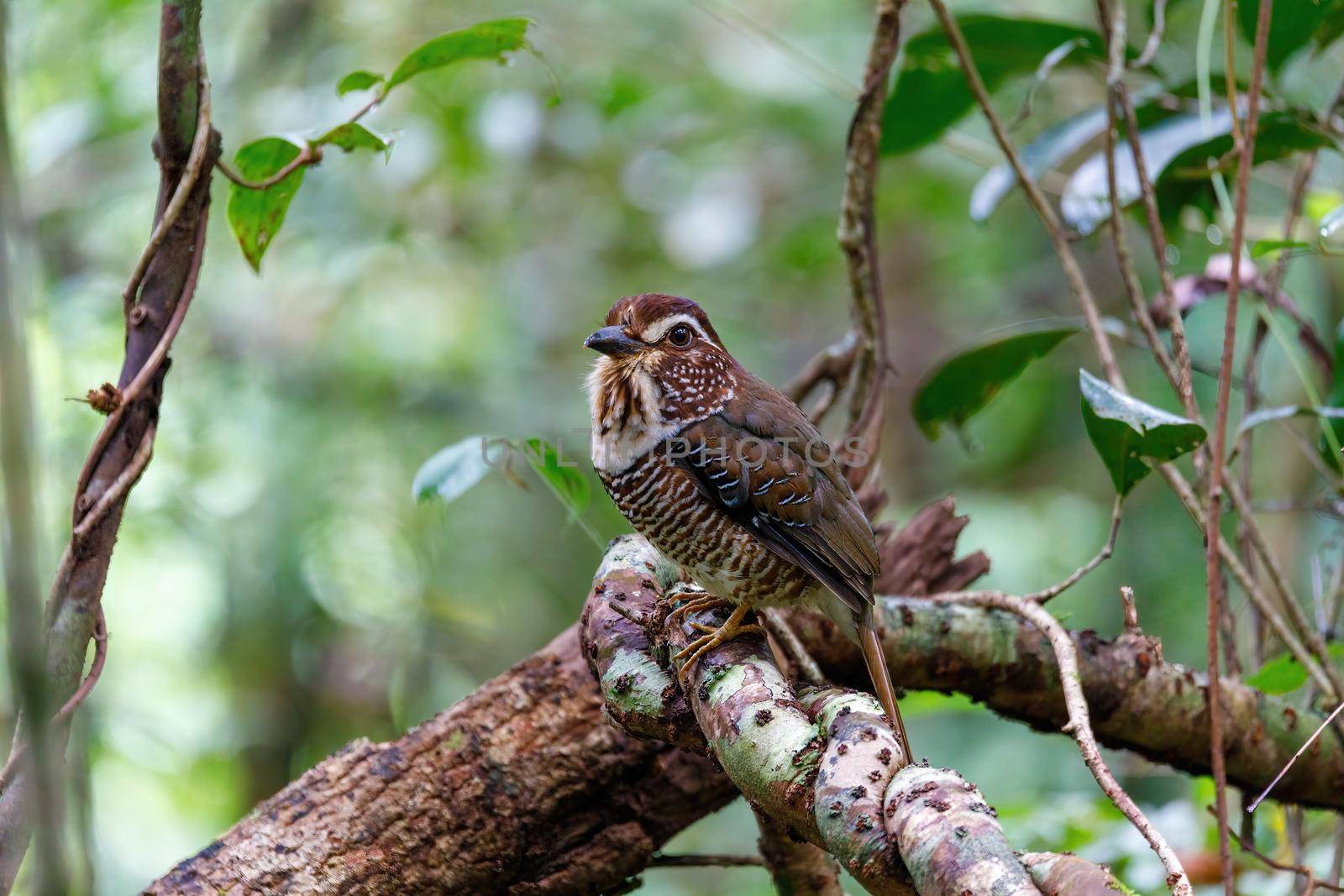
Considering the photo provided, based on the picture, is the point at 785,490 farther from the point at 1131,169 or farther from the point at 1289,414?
the point at 1131,169

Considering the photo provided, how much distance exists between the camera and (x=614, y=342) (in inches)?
111

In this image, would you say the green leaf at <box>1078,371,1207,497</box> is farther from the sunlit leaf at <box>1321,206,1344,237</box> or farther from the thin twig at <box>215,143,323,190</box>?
the thin twig at <box>215,143,323,190</box>

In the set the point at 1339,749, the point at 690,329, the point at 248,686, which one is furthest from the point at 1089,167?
the point at 248,686

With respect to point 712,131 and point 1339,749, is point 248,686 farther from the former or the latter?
point 1339,749

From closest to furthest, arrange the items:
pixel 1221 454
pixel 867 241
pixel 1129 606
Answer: pixel 1221 454 → pixel 1129 606 → pixel 867 241

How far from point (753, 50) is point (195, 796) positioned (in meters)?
5.13

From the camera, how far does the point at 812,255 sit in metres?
6.45

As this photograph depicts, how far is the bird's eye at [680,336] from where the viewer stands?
289 centimetres

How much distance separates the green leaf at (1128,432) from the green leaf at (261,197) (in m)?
1.75

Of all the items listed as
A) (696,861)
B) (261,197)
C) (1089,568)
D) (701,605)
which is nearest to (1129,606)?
(1089,568)

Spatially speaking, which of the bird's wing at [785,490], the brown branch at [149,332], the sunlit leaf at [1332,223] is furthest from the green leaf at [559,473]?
the sunlit leaf at [1332,223]

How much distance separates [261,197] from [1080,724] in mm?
2016

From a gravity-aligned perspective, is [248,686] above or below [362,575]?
below

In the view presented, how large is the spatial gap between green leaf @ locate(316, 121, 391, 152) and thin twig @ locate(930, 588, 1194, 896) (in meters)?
1.68
